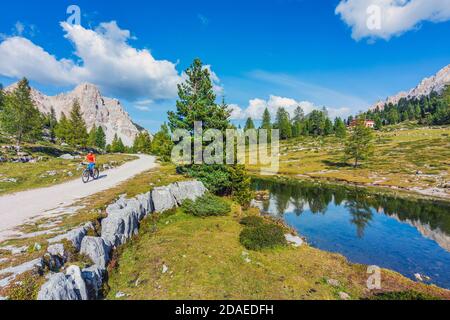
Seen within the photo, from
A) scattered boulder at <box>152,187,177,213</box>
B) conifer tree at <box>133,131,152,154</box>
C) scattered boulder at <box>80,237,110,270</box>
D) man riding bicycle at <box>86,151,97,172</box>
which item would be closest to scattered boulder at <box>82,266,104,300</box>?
scattered boulder at <box>80,237,110,270</box>

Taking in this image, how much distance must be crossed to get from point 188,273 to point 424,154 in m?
108

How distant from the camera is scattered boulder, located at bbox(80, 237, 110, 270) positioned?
40.8 ft

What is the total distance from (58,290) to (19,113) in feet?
223

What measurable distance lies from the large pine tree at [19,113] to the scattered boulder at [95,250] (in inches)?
2428

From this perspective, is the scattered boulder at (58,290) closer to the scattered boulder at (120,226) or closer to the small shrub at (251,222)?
the scattered boulder at (120,226)

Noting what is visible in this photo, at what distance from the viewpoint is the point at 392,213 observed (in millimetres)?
36125

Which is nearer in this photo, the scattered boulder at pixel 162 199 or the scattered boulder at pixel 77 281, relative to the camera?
the scattered boulder at pixel 77 281

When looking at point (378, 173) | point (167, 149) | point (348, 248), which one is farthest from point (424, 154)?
point (167, 149)

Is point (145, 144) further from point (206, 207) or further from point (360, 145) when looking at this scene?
point (206, 207)

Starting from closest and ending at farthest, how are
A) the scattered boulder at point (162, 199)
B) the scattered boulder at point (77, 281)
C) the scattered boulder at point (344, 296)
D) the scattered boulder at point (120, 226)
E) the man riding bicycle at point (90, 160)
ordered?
the scattered boulder at point (77, 281)
the scattered boulder at point (344, 296)
the scattered boulder at point (120, 226)
the scattered boulder at point (162, 199)
the man riding bicycle at point (90, 160)

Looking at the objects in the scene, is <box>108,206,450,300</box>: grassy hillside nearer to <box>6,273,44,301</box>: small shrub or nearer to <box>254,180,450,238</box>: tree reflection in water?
<box>6,273,44,301</box>: small shrub

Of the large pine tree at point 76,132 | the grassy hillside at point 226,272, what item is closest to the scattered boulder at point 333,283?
the grassy hillside at point 226,272

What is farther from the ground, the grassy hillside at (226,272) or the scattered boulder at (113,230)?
the scattered boulder at (113,230)

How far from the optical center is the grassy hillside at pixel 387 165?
199 feet
